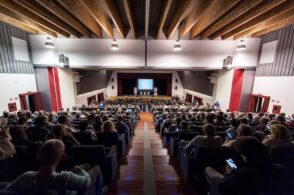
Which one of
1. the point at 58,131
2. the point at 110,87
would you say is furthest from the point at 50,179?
the point at 110,87

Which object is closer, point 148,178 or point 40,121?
point 148,178

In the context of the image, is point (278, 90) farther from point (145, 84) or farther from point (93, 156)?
point (145, 84)

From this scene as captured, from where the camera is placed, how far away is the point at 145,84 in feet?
67.9

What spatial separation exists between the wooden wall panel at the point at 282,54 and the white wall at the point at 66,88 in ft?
39.0

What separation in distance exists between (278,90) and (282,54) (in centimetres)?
176

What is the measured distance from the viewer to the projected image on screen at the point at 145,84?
67.6ft

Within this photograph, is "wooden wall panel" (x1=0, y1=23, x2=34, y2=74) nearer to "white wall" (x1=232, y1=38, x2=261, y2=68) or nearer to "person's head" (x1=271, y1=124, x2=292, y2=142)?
"person's head" (x1=271, y1=124, x2=292, y2=142)

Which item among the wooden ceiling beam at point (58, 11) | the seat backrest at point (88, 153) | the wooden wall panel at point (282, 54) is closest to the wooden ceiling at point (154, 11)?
the wooden ceiling beam at point (58, 11)

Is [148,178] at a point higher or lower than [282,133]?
lower

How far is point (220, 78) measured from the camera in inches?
397

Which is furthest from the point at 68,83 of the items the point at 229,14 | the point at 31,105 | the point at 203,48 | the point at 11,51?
the point at 229,14

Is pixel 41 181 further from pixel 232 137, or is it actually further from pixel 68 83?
pixel 68 83

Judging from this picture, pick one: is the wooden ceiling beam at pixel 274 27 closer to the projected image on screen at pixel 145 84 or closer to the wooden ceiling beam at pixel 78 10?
the wooden ceiling beam at pixel 78 10

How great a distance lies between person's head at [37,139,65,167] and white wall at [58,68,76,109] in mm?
9002
